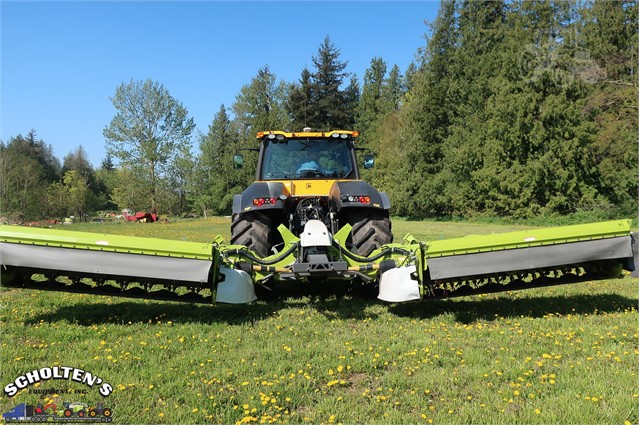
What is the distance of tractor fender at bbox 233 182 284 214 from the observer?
5234 millimetres

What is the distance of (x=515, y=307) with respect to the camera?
501cm

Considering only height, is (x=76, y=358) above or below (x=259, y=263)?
below

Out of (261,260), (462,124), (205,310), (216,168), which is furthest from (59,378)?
(216,168)

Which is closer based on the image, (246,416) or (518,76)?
(246,416)

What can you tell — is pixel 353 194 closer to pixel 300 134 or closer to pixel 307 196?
pixel 307 196

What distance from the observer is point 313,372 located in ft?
10.5

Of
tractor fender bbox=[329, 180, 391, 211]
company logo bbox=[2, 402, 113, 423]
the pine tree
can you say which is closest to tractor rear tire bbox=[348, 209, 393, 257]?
tractor fender bbox=[329, 180, 391, 211]

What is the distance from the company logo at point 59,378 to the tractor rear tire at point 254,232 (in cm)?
237

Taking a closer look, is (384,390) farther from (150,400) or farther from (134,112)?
(134,112)

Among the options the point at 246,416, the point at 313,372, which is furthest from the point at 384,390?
the point at 246,416

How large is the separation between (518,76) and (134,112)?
28879 millimetres

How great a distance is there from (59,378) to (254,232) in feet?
8.47

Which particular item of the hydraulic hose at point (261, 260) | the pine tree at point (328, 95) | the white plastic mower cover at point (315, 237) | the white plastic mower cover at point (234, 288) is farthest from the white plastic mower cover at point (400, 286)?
the pine tree at point (328, 95)

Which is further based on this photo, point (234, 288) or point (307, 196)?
point (307, 196)
